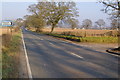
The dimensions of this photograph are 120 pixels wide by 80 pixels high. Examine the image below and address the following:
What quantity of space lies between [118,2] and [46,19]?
41.2 m

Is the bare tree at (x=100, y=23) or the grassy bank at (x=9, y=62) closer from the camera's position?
the grassy bank at (x=9, y=62)

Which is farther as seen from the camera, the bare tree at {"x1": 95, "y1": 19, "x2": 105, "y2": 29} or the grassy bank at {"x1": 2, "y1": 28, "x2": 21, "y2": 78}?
the bare tree at {"x1": 95, "y1": 19, "x2": 105, "y2": 29}

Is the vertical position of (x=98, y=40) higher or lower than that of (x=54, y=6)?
lower

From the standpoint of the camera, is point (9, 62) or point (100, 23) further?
point (100, 23)

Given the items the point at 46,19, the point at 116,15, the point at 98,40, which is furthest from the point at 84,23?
the point at 116,15

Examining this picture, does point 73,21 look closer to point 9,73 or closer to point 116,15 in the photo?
point 116,15

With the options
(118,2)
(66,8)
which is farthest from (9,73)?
(66,8)

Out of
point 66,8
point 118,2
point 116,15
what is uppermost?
point 66,8

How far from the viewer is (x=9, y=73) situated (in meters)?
7.86

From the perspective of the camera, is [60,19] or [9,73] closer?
[9,73]

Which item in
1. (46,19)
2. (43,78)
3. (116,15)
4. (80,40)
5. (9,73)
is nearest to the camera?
(43,78)

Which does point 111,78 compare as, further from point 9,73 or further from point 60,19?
point 60,19

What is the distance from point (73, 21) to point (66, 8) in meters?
4.44

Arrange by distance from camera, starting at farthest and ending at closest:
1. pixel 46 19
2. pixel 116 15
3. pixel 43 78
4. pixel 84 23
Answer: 1. pixel 84 23
2. pixel 46 19
3. pixel 116 15
4. pixel 43 78
